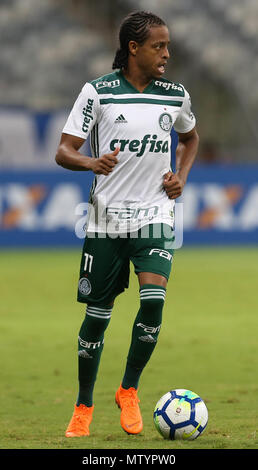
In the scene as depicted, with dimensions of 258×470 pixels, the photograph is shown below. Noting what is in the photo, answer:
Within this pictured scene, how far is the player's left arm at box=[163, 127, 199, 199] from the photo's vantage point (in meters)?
5.79

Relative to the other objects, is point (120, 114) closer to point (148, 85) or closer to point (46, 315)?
point (148, 85)

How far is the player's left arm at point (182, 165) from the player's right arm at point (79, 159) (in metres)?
0.43

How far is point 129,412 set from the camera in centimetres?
567

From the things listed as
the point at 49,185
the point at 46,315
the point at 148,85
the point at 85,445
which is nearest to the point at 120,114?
the point at 148,85

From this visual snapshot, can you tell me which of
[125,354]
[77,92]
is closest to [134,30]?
[125,354]

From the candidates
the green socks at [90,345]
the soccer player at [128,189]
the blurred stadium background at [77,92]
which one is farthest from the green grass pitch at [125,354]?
the blurred stadium background at [77,92]

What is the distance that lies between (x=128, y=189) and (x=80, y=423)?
143 centimetres

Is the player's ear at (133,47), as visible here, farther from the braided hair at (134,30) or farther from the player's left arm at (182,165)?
the player's left arm at (182,165)

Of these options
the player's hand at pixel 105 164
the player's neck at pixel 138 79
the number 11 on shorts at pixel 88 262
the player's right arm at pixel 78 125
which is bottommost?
the number 11 on shorts at pixel 88 262

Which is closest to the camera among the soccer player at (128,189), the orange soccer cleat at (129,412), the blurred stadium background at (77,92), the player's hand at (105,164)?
the player's hand at (105,164)

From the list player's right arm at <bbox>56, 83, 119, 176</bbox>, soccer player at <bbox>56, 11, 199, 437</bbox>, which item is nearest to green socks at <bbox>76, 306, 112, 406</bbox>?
soccer player at <bbox>56, 11, 199, 437</bbox>

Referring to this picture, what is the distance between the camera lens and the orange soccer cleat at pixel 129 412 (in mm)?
5566

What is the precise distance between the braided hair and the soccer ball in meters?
2.10

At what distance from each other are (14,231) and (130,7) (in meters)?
7.17
